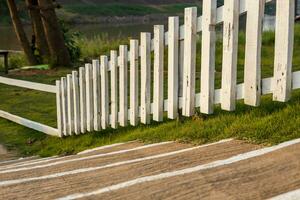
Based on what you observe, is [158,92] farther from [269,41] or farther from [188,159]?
[269,41]

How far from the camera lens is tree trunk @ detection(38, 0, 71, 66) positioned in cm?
1556

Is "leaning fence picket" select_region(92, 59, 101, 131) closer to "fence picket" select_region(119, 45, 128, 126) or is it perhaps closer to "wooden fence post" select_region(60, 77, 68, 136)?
"fence picket" select_region(119, 45, 128, 126)

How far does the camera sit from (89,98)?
6.57 metres

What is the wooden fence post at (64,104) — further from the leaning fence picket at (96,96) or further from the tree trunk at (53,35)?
the tree trunk at (53,35)

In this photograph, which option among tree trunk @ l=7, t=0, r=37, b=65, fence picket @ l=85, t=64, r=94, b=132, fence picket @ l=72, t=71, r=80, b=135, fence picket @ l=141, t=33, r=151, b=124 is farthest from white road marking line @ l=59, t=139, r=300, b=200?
tree trunk @ l=7, t=0, r=37, b=65

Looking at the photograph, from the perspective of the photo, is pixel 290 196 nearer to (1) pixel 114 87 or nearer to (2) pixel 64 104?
(1) pixel 114 87

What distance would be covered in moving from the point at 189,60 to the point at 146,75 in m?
0.81

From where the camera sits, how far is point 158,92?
5.21m

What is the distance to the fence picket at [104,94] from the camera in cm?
614

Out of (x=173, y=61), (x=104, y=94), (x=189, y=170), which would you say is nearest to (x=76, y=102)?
(x=104, y=94)

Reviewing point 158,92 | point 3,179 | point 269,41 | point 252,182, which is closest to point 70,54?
point 269,41

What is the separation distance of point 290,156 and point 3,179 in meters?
2.06

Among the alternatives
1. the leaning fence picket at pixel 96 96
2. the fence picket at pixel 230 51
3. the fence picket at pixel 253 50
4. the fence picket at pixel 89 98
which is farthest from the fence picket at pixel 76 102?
the fence picket at pixel 253 50

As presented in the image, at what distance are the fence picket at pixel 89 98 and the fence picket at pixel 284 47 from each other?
304cm
